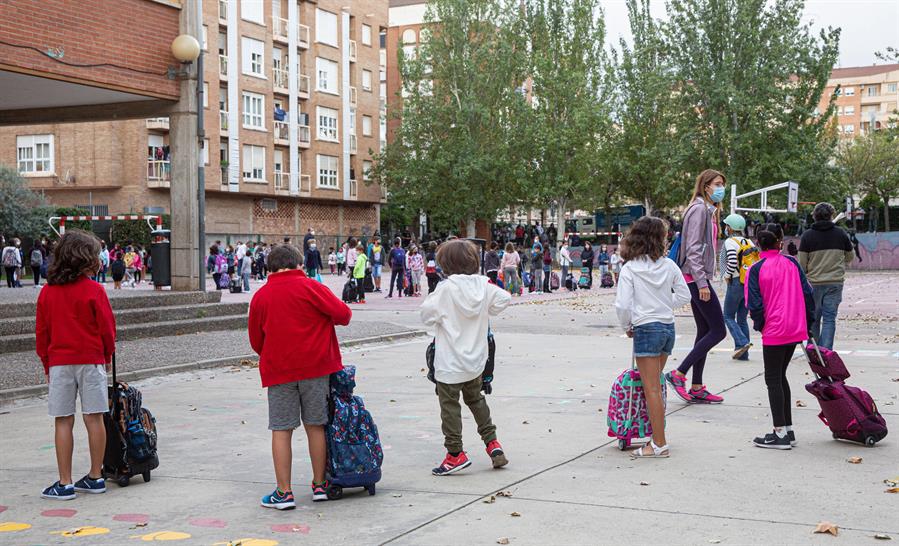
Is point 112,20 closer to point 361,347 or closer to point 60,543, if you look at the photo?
point 361,347

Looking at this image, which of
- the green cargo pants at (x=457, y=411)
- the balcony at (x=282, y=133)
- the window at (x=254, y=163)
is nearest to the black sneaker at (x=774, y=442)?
the green cargo pants at (x=457, y=411)

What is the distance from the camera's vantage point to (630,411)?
6.71 meters

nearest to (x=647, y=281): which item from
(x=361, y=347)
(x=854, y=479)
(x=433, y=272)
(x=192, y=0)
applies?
(x=854, y=479)

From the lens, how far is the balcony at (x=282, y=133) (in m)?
55.1

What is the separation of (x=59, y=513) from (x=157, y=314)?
1034cm

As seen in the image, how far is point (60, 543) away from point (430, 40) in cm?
5496

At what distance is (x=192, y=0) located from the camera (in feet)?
53.5

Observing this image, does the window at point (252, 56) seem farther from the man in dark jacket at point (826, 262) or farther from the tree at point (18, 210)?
the man in dark jacket at point (826, 262)

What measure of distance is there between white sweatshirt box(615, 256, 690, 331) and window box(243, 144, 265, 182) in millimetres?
47915

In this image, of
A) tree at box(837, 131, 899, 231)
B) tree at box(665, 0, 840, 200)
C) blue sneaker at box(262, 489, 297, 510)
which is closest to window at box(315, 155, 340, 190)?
tree at box(665, 0, 840, 200)

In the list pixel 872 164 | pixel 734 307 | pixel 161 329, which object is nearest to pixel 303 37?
pixel 872 164

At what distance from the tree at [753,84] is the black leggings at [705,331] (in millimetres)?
41226

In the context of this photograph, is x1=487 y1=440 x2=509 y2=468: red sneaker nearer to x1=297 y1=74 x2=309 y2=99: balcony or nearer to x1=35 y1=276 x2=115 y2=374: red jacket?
x1=35 y1=276 x2=115 y2=374: red jacket

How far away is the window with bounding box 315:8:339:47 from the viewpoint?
57.9 m
